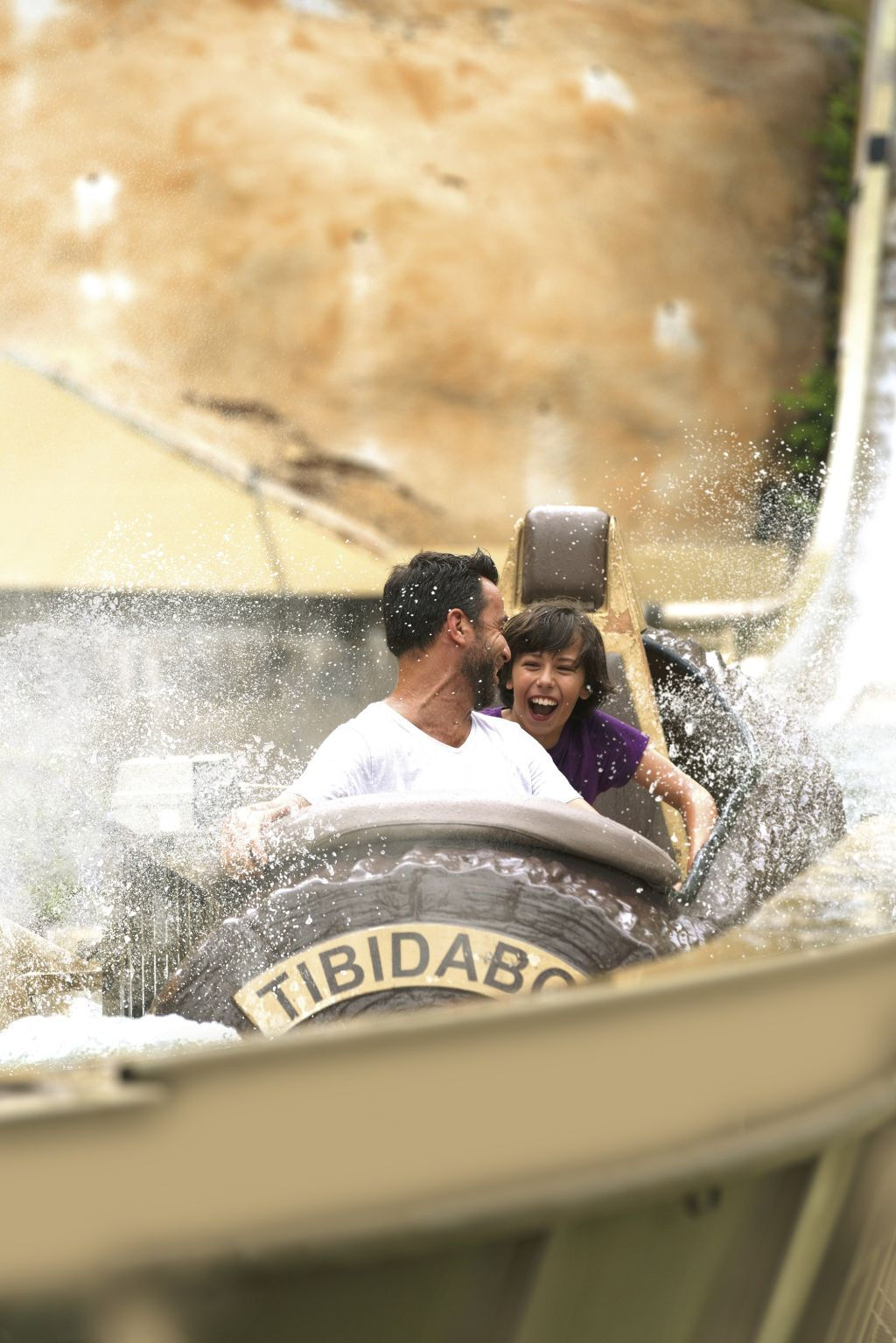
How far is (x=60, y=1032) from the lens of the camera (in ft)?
4.23

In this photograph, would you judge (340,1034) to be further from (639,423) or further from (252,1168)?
(639,423)

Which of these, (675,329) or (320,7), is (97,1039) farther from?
(320,7)

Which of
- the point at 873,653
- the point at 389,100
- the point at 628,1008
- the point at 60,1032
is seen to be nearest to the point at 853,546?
the point at 873,653

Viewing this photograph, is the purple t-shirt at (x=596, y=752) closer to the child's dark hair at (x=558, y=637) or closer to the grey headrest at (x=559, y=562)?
the child's dark hair at (x=558, y=637)

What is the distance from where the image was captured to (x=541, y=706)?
1888 millimetres

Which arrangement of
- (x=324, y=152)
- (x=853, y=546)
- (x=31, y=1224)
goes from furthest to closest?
1. (x=324, y=152)
2. (x=853, y=546)
3. (x=31, y=1224)

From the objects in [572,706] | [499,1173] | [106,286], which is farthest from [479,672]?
[106,286]

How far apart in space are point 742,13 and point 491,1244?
785cm

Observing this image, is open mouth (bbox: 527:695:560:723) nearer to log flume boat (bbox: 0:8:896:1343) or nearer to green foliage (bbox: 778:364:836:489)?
log flume boat (bbox: 0:8:896:1343)

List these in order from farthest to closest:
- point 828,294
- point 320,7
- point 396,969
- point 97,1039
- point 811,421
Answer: point 828,294, point 811,421, point 320,7, point 97,1039, point 396,969

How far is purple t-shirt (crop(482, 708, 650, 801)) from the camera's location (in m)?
1.93

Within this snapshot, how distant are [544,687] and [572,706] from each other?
0.23 ft

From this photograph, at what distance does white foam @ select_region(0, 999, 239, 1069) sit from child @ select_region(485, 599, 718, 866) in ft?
2.55

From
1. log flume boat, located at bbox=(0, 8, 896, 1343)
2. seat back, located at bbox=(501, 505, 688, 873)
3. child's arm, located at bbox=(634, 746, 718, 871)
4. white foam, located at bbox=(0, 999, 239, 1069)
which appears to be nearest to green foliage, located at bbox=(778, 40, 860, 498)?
seat back, located at bbox=(501, 505, 688, 873)
